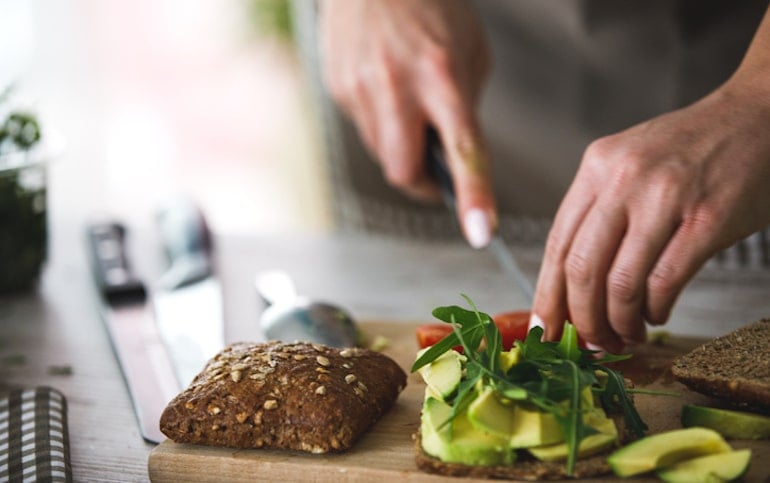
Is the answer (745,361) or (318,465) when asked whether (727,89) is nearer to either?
(745,361)

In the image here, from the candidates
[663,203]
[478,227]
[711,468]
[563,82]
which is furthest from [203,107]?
[711,468]

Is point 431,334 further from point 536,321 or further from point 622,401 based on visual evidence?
point 622,401

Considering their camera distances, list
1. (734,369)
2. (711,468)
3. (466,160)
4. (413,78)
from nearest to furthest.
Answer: (711,468) → (734,369) → (466,160) → (413,78)

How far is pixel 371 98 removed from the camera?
2.39 metres

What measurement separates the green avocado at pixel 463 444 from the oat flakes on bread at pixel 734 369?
0.36 meters

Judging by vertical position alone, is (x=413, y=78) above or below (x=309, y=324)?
above

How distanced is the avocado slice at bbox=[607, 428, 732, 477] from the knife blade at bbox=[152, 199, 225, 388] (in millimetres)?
793

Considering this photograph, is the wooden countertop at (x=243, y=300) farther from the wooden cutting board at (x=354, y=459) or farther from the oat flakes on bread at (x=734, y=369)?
the oat flakes on bread at (x=734, y=369)

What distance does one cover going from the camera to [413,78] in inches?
89.2

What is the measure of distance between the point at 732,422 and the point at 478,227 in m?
0.78

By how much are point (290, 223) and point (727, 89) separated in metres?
5.62

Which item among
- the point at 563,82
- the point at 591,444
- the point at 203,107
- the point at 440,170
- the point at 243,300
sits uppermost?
the point at 563,82

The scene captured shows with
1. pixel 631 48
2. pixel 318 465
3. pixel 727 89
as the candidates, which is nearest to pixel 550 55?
pixel 631 48

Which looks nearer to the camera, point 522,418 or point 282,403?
point 522,418
